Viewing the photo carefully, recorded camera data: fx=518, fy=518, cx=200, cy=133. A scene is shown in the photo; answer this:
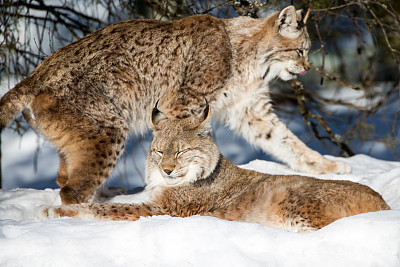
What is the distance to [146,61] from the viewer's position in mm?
4703

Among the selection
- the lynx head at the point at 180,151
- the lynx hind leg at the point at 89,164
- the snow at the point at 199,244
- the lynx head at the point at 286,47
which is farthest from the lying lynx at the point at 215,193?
the lynx head at the point at 286,47

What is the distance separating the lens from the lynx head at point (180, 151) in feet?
12.5

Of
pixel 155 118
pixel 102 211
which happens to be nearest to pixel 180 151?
pixel 155 118

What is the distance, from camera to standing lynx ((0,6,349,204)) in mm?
4074

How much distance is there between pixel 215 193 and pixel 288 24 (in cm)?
A: 202

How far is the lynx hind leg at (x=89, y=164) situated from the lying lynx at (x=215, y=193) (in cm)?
22

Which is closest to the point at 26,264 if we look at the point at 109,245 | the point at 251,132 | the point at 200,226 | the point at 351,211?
the point at 109,245

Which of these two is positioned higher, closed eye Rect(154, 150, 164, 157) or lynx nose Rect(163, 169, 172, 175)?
closed eye Rect(154, 150, 164, 157)

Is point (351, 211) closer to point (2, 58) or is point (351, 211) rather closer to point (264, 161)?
point (264, 161)

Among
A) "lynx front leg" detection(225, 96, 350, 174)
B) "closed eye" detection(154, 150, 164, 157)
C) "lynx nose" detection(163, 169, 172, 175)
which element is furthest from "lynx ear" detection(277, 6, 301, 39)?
"lynx nose" detection(163, 169, 172, 175)

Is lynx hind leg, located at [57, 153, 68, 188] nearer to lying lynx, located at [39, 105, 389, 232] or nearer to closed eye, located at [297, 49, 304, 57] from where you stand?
lying lynx, located at [39, 105, 389, 232]

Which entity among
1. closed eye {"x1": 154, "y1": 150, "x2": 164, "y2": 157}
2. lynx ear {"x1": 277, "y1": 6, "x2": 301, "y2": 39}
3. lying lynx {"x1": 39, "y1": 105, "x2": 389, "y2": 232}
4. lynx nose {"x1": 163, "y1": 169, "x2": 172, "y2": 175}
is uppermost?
lynx ear {"x1": 277, "y1": 6, "x2": 301, "y2": 39}

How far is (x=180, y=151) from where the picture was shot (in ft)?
12.6

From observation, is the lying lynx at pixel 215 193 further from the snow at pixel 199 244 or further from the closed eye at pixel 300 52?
the closed eye at pixel 300 52
